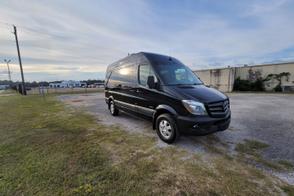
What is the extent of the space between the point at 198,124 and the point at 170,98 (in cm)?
78

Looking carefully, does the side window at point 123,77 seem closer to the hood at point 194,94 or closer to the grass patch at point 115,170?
the hood at point 194,94

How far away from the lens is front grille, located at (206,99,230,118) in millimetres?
3153

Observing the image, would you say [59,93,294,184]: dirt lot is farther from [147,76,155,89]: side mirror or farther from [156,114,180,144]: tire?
[147,76,155,89]: side mirror

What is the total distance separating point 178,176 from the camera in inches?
93.4

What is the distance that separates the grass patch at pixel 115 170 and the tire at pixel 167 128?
9.8 inches

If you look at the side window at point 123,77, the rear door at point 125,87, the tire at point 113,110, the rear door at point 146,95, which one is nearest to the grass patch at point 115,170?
the rear door at point 146,95

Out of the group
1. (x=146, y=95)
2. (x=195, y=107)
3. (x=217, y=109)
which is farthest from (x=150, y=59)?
(x=217, y=109)

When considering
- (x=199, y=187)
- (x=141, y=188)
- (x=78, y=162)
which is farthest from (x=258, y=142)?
(x=78, y=162)

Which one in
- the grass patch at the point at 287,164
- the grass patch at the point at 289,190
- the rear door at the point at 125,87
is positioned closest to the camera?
the grass patch at the point at 289,190

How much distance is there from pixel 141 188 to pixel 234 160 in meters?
1.83

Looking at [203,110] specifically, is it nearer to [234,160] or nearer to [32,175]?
A: [234,160]

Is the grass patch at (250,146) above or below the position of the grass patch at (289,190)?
below

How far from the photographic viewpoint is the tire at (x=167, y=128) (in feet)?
11.1

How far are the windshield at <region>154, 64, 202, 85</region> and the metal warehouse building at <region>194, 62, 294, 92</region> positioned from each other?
16878 mm
